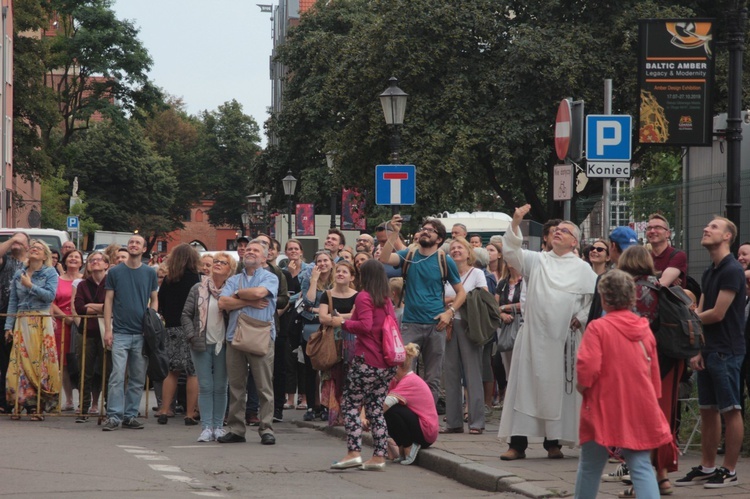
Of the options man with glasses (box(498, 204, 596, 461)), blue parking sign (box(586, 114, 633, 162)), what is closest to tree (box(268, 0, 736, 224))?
blue parking sign (box(586, 114, 633, 162))

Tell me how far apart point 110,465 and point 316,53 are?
4789 cm

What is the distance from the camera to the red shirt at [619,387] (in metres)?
7.39

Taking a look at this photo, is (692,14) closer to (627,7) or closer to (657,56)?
(627,7)

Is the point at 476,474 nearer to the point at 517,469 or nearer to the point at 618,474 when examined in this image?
the point at 517,469

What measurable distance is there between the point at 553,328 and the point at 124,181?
82.2m

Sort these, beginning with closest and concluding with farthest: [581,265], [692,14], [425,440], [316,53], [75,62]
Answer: [581,265], [425,440], [692,14], [316,53], [75,62]

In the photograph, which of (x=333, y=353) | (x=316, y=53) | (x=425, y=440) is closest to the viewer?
(x=425, y=440)

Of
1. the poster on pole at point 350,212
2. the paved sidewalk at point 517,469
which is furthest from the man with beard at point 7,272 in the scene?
the poster on pole at point 350,212

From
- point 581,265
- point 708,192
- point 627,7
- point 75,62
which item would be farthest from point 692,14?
point 75,62

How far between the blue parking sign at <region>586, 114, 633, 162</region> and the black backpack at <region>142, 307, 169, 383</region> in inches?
202

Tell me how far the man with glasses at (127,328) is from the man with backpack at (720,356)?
6919 millimetres

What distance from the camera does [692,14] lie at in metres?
35.0

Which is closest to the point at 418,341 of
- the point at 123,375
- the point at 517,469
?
the point at 517,469

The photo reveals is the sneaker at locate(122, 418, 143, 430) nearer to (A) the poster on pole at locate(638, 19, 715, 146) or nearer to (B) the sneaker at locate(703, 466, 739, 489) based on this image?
(A) the poster on pole at locate(638, 19, 715, 146)
